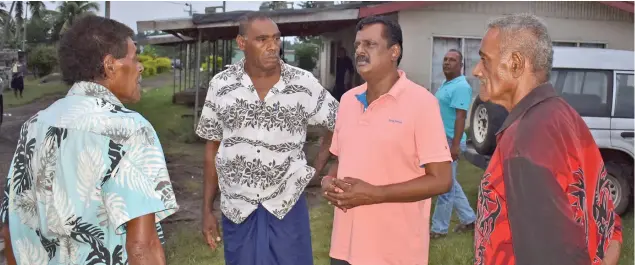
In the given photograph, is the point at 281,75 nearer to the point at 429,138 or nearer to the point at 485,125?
the point at 429,138

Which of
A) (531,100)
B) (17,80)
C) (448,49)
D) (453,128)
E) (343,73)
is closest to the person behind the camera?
(531,100)

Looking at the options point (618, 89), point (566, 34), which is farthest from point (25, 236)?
point (566, 34)

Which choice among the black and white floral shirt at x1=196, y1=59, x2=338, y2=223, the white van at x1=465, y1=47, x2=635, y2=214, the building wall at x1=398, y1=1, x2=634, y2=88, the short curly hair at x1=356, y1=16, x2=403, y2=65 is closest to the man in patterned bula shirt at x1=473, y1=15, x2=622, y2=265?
the short curly hair at x1=356, y1=16, x2=403, y2=65

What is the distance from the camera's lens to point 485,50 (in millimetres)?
1986

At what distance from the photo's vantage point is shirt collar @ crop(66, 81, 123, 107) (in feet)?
6.93

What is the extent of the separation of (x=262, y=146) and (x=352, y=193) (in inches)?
33.5

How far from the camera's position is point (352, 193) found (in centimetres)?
280

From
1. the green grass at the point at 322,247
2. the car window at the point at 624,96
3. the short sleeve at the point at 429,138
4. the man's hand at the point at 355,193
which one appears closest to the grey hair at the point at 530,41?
the short sleeve at the point at 429,138

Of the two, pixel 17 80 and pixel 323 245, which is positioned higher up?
pixel 17 80

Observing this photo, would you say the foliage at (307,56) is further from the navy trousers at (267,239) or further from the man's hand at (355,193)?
the man's hand at (355,193)

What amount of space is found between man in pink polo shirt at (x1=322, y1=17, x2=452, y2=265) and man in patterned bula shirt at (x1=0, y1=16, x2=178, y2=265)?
3.46 feet

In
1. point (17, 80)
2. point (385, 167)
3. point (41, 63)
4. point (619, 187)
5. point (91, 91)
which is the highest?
point (41, 63)

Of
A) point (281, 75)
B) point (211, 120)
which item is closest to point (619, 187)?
point (281, 75)

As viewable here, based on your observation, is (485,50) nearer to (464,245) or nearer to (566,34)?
(464,245)
